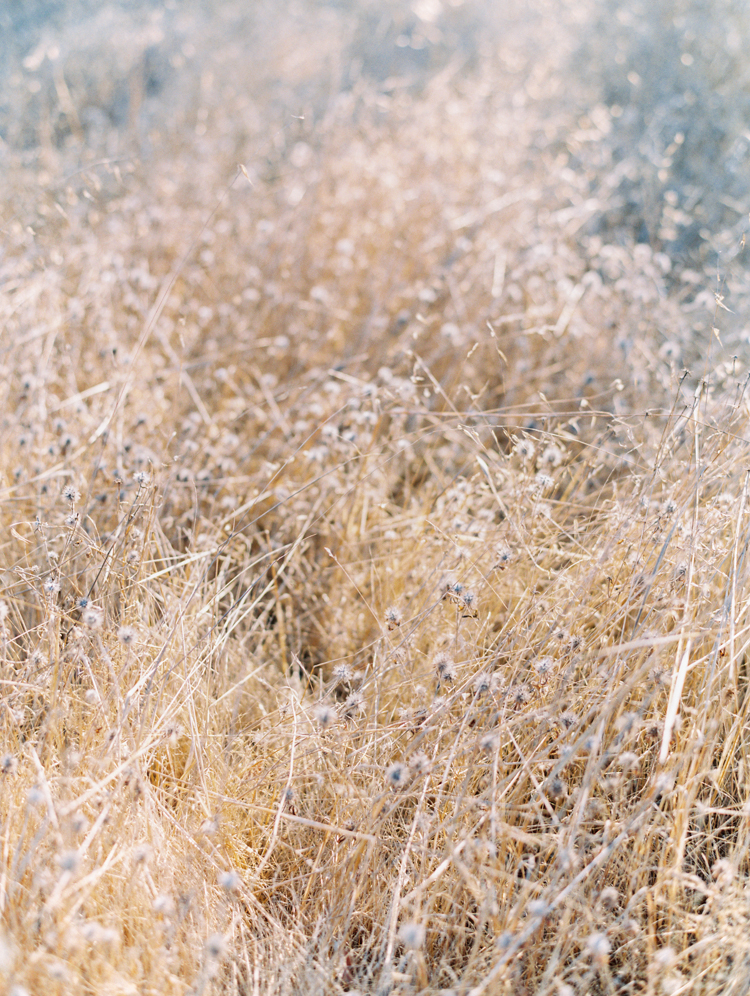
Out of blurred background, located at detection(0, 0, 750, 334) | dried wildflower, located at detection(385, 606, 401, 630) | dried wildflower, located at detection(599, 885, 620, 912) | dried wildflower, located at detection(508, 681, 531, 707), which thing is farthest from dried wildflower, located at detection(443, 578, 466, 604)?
blurred background, located at detection(0, 0, 750, 334)

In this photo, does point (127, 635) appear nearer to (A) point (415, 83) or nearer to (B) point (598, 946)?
(B) point (598, 946)

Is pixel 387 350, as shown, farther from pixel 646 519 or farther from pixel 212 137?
pixel 212 137

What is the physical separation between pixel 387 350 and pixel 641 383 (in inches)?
43.1

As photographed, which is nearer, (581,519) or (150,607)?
(150,607)

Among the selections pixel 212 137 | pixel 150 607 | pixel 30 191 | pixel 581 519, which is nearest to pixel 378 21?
pixel 212 137

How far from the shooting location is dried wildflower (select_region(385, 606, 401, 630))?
1806 millimetres

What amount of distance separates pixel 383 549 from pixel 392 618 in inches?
24.4

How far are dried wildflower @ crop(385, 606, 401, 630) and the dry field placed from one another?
0.01 meters

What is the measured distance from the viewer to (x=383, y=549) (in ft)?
8.22

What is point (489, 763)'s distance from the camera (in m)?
1.69

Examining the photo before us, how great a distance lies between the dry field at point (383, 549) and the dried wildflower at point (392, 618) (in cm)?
1

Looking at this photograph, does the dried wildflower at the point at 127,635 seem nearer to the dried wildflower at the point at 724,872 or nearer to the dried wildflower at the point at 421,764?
the dried wildflower at the point at 421,764

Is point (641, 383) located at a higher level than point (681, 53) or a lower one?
lower

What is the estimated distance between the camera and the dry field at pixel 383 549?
1463 millimetres
